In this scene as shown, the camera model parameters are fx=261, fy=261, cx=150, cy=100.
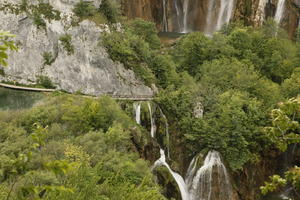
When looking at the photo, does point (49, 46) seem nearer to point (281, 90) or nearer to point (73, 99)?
point (73, 99)

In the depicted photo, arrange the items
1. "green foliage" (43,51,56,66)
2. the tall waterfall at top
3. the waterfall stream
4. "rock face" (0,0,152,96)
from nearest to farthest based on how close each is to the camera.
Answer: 1. the waterfall stream
2. "rock face" (0,0,152,96)
3. "green foliage" (43,51,56,66)
4. the tall waterfall at top

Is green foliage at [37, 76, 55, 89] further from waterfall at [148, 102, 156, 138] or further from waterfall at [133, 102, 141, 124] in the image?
waterfall at [148, 102, 156, 138]

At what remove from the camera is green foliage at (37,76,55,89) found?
23703mm

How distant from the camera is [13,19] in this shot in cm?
2467

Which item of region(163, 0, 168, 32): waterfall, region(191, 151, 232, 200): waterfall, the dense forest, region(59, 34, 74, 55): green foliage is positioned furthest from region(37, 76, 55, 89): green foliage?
region(163, 0, 168, 32): waterfall

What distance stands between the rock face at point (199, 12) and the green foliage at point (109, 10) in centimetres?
781

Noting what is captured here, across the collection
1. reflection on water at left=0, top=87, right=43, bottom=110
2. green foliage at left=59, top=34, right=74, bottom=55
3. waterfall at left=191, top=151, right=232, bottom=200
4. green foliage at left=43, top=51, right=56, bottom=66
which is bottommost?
waterfall at left=191, top=151, right=232, bottom=200

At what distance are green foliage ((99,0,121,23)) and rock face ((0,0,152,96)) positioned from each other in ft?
10.4

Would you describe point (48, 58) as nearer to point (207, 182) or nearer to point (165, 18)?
point (207, 182)

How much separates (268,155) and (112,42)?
17.3 metres

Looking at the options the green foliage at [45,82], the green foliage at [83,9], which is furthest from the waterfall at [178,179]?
the green foliage at [83,9]

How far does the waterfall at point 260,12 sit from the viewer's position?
34094 millimetres

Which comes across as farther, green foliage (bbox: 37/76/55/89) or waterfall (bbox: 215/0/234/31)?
waterfall (bbox: 215/0/234/31)

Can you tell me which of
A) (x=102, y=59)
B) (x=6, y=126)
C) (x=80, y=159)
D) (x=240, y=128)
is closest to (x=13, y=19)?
(x=102, y=59)
